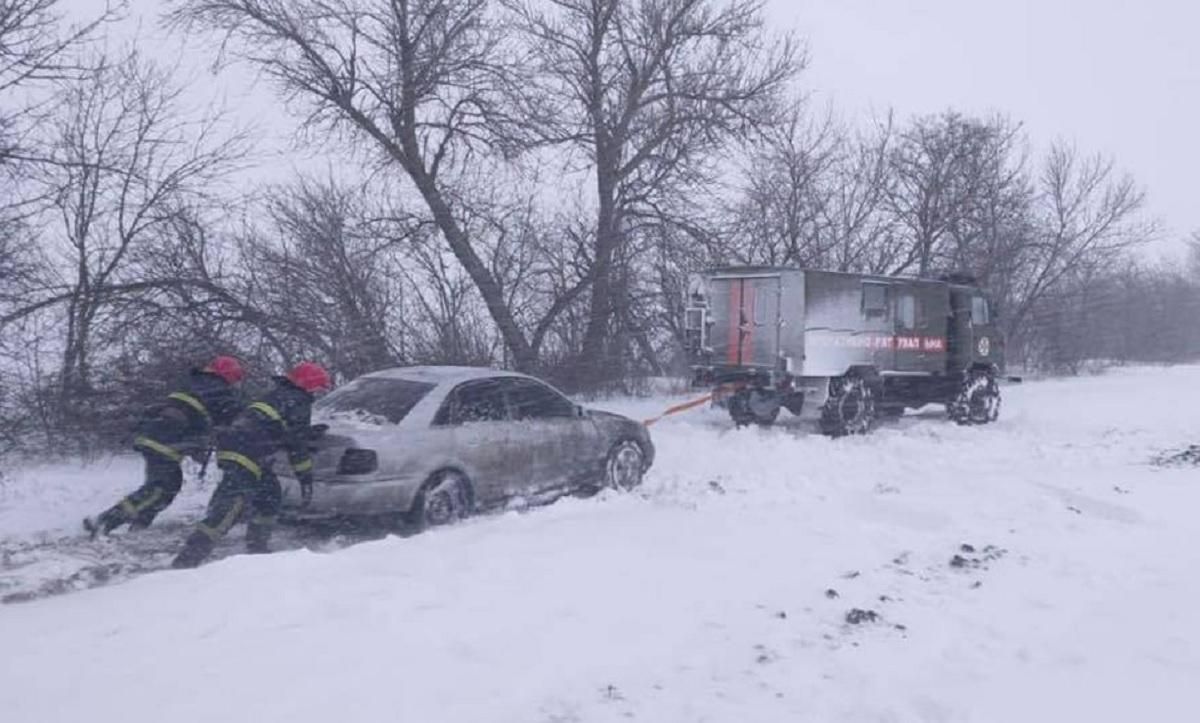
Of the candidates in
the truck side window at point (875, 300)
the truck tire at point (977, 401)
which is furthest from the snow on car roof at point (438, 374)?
the truck tire at point (977, 401)

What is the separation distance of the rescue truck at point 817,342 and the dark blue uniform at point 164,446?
8490mm

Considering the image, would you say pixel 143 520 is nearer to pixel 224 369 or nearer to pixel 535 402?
pixel 224 369

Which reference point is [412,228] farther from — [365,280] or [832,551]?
[832,551]

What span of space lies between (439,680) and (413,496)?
3.82 meters

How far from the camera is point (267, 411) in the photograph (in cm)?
766

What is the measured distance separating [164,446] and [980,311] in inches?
563

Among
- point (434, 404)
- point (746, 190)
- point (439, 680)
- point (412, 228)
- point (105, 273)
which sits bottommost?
point (439, 680)

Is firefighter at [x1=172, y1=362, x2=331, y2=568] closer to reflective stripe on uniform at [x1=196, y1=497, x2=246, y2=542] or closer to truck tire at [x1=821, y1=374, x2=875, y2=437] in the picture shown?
reflective stripe on uniform at [x1=196, y1=497, x2=246, y2=542]

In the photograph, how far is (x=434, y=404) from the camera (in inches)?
340

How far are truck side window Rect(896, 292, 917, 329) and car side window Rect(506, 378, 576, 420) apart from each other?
8212 millimetres

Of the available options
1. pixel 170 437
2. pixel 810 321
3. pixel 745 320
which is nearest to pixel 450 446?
pixel 170 437

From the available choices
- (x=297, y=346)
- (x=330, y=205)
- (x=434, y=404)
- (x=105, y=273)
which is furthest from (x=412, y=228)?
(x=434, y=404)

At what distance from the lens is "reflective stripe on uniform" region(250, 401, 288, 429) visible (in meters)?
7.63

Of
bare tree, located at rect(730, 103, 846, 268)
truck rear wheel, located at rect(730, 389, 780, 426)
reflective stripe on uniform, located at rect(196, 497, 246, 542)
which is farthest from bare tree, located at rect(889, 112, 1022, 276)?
reflective stripe on uniform, located at rect(196, 497, 246, 542)
